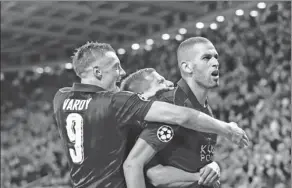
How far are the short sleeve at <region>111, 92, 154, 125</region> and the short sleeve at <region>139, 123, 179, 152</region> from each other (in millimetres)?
87

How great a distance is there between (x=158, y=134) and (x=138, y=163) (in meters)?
0.19

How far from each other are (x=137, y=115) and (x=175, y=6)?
1444 centimetres

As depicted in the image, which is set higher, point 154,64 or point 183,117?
point 183,117

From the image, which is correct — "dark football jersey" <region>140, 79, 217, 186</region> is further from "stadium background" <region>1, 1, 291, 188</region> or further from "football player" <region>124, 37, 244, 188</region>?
"stadium background" <region>1, 1, 291, 188</region>

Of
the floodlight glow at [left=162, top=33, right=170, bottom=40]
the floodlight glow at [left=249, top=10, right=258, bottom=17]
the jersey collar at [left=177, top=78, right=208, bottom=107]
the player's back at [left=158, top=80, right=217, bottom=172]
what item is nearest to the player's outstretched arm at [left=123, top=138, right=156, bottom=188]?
the player's back at [left=158, top=80, right=217, bottom=172]

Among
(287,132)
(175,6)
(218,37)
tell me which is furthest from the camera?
(175,6)

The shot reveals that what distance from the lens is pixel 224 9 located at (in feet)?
49.2

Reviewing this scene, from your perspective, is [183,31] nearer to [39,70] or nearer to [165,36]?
[165,36]

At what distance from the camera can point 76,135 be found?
3.01m

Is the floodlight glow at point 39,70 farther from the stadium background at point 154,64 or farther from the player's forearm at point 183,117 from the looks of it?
the player's forearm at point 183,117

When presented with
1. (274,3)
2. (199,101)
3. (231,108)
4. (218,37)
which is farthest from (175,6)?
(199,101)

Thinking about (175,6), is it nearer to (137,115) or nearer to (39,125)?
(39,125)

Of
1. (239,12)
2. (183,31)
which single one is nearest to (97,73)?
(239,12)

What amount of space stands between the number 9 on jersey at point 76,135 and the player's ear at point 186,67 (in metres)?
0.67
